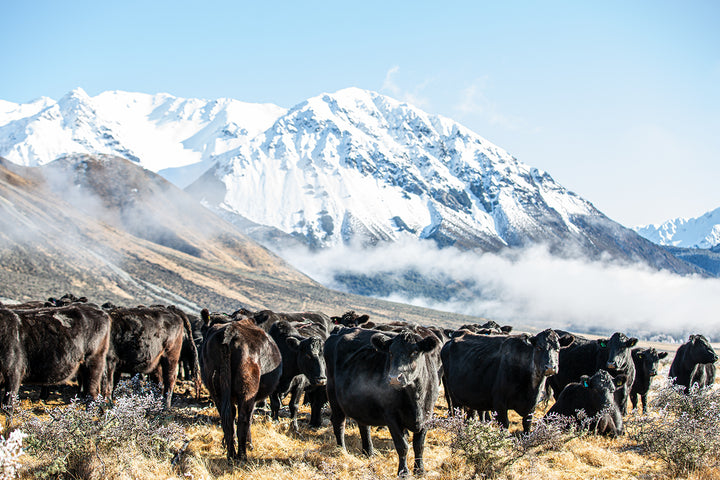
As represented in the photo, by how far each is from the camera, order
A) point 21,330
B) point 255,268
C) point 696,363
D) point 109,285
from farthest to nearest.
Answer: point 255,268 → point 109,285 → point 696,363 → point 21,330

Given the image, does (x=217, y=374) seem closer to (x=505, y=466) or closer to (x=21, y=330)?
(x=21, y=330)

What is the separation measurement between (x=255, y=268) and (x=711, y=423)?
558 ft

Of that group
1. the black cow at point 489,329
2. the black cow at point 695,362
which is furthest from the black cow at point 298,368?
the black cow at point 695,362

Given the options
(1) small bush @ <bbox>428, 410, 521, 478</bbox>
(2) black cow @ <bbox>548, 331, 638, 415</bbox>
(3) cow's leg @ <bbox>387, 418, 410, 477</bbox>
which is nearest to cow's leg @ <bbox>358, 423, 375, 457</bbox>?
(3) cow's leg @ <bbox>387, 418, 410, 477</bbox>

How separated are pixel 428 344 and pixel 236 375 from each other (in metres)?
3.33

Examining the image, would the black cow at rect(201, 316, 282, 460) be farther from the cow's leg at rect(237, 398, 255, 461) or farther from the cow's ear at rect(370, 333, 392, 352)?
the cow's ear at rect(370, 333, 392, 352)

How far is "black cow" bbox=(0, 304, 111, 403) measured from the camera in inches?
401

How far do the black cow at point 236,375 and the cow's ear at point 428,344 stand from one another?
3.01 m

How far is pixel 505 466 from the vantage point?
8.48 metres

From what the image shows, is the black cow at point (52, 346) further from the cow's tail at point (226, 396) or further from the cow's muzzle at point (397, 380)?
the cow's muzzle at point (397, 380)

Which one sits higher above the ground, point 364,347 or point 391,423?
point 364,347

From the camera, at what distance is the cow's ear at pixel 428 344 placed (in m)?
8.38

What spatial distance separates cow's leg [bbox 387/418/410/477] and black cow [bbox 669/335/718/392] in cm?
1318

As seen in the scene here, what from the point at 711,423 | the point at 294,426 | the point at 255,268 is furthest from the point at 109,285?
the point at 711,423
